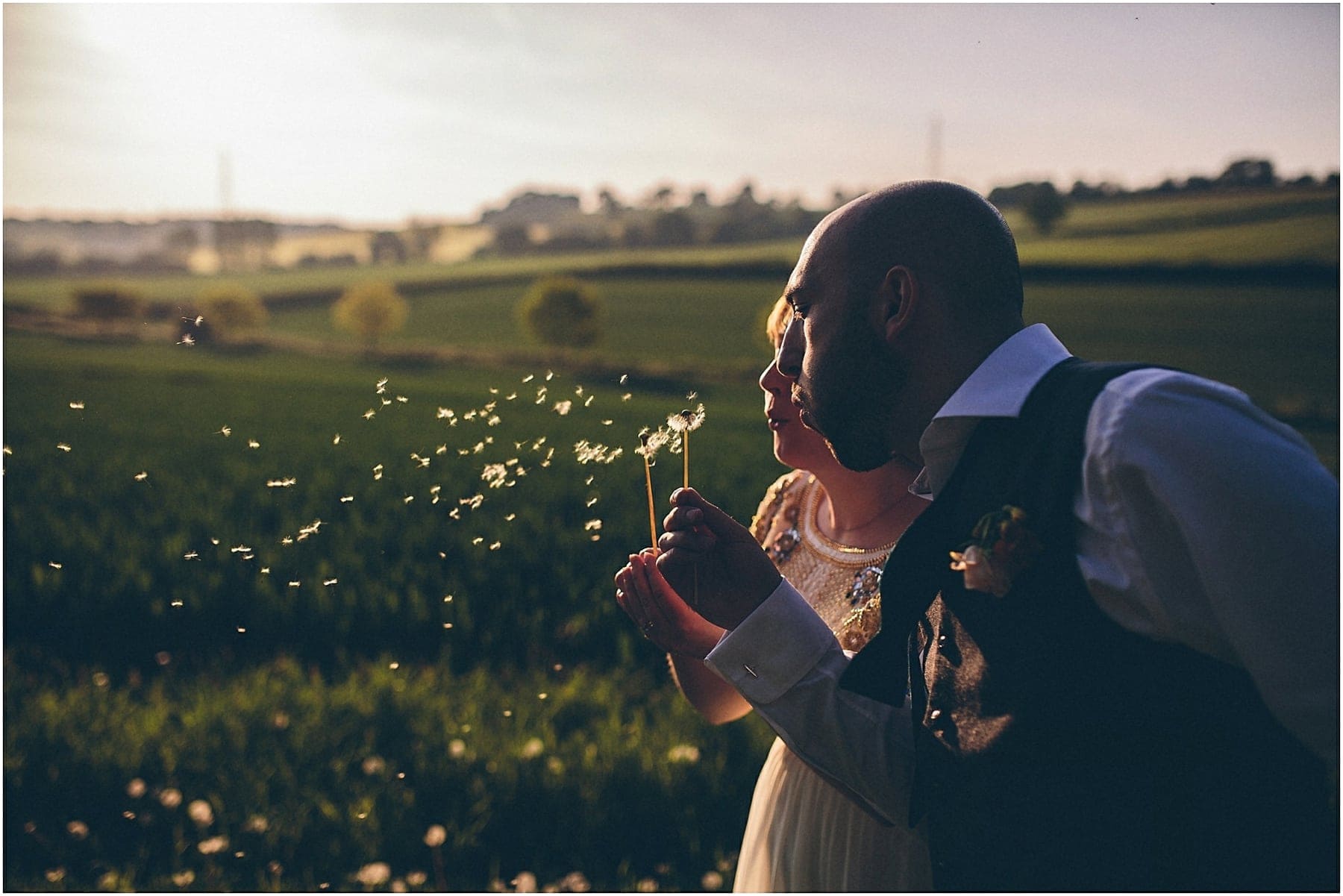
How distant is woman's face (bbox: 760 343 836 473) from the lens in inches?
98.1

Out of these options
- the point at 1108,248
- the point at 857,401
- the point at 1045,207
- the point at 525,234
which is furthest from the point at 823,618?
the point at 525,234

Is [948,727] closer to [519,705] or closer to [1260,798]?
[1260,798]

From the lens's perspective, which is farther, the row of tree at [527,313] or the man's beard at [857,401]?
the row of tree at [527,313]

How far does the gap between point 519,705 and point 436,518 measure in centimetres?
173

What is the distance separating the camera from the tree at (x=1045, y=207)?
42562 millimetres

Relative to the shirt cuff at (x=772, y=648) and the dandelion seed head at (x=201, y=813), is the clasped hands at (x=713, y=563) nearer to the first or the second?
the shirt cuff at (x=772, y=648)

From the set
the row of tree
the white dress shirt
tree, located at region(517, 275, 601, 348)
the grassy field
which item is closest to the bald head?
the white dress shirt

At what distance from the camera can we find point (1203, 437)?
4.29ft

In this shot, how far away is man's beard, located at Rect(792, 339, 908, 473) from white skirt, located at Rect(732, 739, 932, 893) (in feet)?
2.56

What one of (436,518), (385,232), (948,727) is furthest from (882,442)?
(385,232)

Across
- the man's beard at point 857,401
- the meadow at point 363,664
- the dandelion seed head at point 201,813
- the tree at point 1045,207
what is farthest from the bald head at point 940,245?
the tree at point 1045,207

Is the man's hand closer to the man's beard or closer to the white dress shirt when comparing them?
the man's beard

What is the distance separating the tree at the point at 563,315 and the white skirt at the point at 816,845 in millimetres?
39634

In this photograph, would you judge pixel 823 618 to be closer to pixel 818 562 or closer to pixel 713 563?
pixel 818 562
